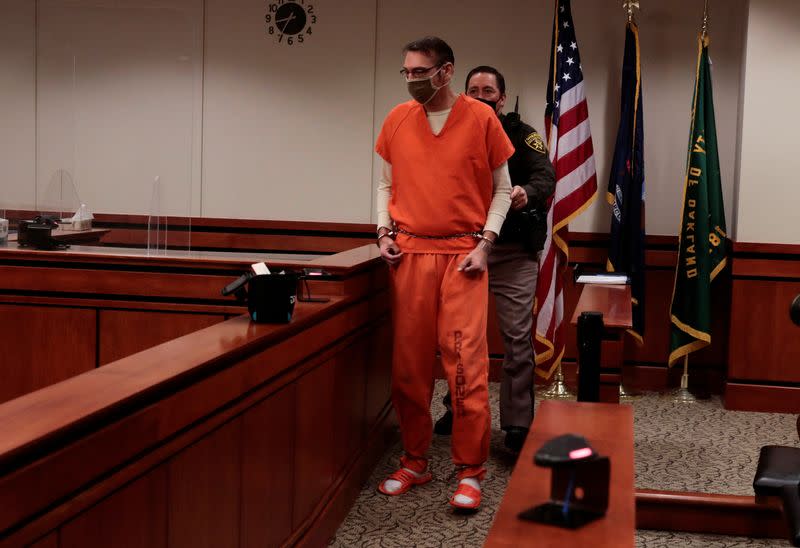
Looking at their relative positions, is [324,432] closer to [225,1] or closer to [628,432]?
[628,432]

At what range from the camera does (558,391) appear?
552 centimetres

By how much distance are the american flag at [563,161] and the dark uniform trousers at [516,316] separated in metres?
1.49

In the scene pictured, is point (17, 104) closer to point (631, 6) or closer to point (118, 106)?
point (118, 106)

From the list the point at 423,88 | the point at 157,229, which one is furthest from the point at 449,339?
the point at 157,229

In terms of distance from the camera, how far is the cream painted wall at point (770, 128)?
5.10 meters

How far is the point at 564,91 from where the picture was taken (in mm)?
5445

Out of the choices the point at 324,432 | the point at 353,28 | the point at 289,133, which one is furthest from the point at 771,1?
the point at 324,432

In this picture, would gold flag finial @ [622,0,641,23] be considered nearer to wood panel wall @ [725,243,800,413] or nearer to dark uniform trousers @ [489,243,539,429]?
wood panel wall @ [725,243,800,413]

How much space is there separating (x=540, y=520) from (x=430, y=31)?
490 cm

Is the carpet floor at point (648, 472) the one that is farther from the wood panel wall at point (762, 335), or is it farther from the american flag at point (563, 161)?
the american flag at point (563, 161)

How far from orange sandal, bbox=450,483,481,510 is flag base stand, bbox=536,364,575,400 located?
2066mm

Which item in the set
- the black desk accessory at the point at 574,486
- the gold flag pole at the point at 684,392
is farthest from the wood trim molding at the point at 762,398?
the black desk accessory at the point at 574,486

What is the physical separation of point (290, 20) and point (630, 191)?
225cm

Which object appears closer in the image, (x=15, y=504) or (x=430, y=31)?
(x=15, y=504)
